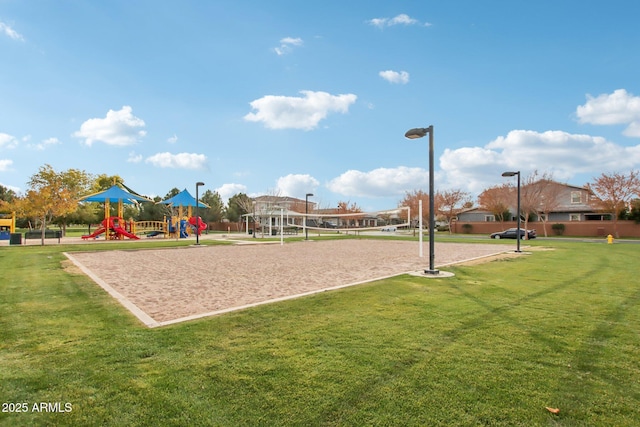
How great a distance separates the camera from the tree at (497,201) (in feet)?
157

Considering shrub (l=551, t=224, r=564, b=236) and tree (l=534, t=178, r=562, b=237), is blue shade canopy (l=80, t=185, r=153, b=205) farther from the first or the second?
shrub (l=551, t=224, r=564, b=236)

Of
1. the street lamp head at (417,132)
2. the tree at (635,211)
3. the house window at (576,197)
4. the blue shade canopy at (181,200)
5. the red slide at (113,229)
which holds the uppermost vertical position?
the house window at (576,197)

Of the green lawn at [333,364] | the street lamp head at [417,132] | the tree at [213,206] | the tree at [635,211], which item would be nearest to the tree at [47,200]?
the green lawn at [333,364]

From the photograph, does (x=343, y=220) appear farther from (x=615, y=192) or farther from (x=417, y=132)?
(x=417, y=132)

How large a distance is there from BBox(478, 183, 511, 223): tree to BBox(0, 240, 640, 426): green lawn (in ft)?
151

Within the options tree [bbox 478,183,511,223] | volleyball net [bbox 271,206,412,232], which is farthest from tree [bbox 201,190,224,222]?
tree [bbox 478,183,511,223]

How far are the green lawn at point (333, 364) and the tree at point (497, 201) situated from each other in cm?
4605

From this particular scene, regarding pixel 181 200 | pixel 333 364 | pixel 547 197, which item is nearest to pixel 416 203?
pixel 547 197

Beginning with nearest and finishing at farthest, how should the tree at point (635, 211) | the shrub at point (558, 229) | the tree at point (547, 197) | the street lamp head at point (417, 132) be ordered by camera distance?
the street lamp head at point (417, 132)
the tree at point (635, 211)
the tree at point (547, 197)
the shrub at point (558, 229)

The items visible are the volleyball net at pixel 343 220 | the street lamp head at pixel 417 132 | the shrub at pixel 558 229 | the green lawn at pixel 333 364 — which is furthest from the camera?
the shrub at pixel 558 229

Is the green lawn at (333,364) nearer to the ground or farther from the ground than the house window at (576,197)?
nearer to the ground

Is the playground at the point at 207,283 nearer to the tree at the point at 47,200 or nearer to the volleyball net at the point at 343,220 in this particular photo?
the volleyball net at the point at 343,220

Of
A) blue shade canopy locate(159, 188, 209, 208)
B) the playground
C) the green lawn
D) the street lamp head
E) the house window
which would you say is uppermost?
the house window

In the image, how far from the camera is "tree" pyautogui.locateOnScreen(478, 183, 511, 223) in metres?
47.9
